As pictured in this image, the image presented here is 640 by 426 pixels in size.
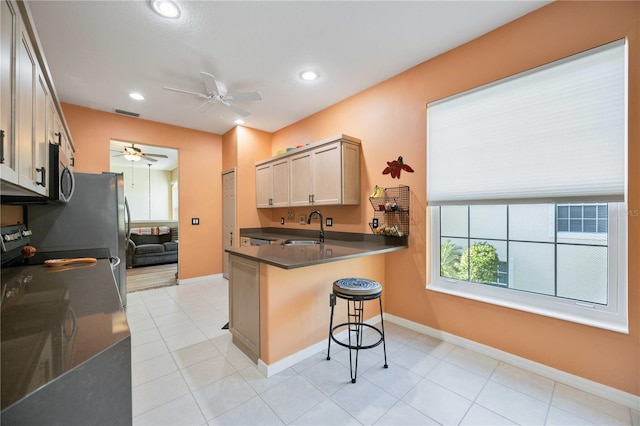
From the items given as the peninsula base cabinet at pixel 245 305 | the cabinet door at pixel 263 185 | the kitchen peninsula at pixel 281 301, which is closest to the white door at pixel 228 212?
the cabinet door at pixel 263 185

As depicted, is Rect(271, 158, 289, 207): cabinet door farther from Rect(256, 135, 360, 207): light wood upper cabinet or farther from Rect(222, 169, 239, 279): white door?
Rect(222, 169, 239, 279): white door

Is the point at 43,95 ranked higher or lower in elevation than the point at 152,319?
higher

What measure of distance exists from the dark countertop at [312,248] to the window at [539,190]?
627mm

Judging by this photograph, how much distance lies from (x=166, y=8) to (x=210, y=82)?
792mm

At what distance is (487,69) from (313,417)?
2933mm

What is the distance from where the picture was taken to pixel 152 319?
302 centimetres

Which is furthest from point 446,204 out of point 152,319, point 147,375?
point 152,319

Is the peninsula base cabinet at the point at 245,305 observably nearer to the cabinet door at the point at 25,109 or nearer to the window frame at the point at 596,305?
the cabinet door at the point at 25,109

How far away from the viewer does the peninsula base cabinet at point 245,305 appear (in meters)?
2.08

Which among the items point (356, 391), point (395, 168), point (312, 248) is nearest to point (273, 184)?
point (312, 248)

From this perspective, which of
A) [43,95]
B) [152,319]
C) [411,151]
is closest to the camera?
[43,95]

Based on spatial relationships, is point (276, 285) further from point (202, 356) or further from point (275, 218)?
point (275, 218)

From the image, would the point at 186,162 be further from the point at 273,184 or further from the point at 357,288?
the point at 357,288

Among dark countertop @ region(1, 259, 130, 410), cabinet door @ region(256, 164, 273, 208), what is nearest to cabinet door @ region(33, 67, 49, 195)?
dark countertop @ region(1, 259, 130, 410)
